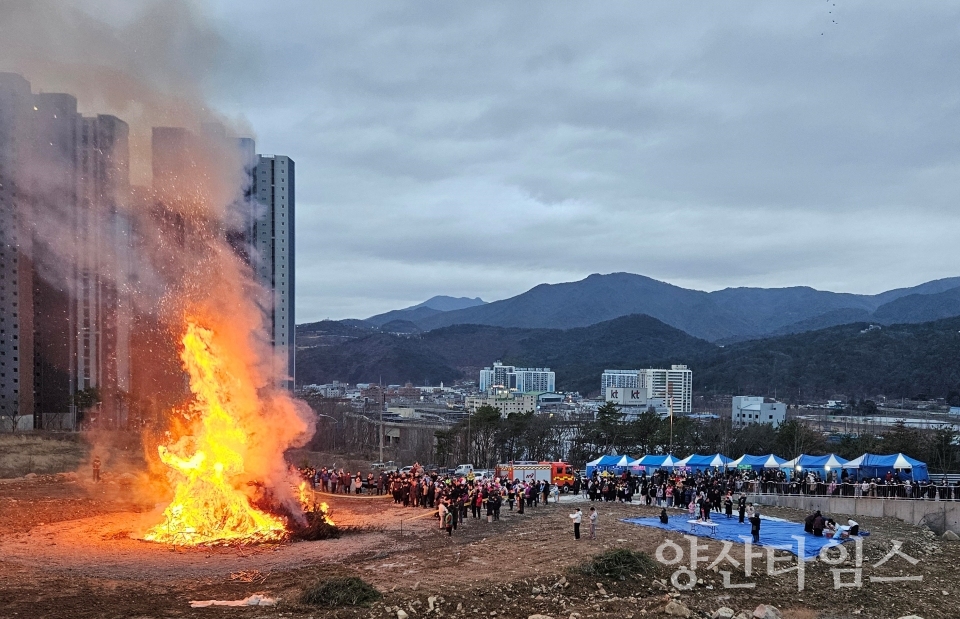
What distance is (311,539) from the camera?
22438 mm

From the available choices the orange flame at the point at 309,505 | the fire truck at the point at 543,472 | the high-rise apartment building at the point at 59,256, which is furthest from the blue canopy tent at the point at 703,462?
the high-rise apartment building at the point at 59,256

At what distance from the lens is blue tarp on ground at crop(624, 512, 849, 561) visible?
2266cm

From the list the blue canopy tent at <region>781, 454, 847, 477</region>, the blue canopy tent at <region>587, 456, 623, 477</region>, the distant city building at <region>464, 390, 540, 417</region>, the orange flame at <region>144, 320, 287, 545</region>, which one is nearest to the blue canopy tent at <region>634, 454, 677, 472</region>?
the blue canopy tent at <region>587, 456, 623, 477</region>

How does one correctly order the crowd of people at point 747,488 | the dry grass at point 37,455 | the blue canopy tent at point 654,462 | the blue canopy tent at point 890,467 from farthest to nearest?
the blue canopy tent at point 654,462 → the dry grass at point 37,455 → the blue canopy tent at point 890,467 → the crowd of people at point 747,488

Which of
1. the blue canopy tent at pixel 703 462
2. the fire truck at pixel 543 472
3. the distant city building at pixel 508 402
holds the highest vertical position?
the blue canopy tent at pixel 703 462

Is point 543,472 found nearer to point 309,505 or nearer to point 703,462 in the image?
point 703,462

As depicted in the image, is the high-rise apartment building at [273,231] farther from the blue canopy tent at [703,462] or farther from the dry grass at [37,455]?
the blue canopy tent at [703,462]

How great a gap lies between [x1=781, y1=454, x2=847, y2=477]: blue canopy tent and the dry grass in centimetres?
4244

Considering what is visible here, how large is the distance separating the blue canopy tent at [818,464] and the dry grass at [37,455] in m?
42.4

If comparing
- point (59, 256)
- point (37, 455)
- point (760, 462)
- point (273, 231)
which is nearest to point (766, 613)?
point (760, 462)

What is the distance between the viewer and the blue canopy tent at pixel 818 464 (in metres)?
39.8

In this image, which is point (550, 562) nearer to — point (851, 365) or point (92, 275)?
point (92, 275)

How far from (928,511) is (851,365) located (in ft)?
508

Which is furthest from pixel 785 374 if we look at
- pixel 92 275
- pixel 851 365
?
pixel 92 275
